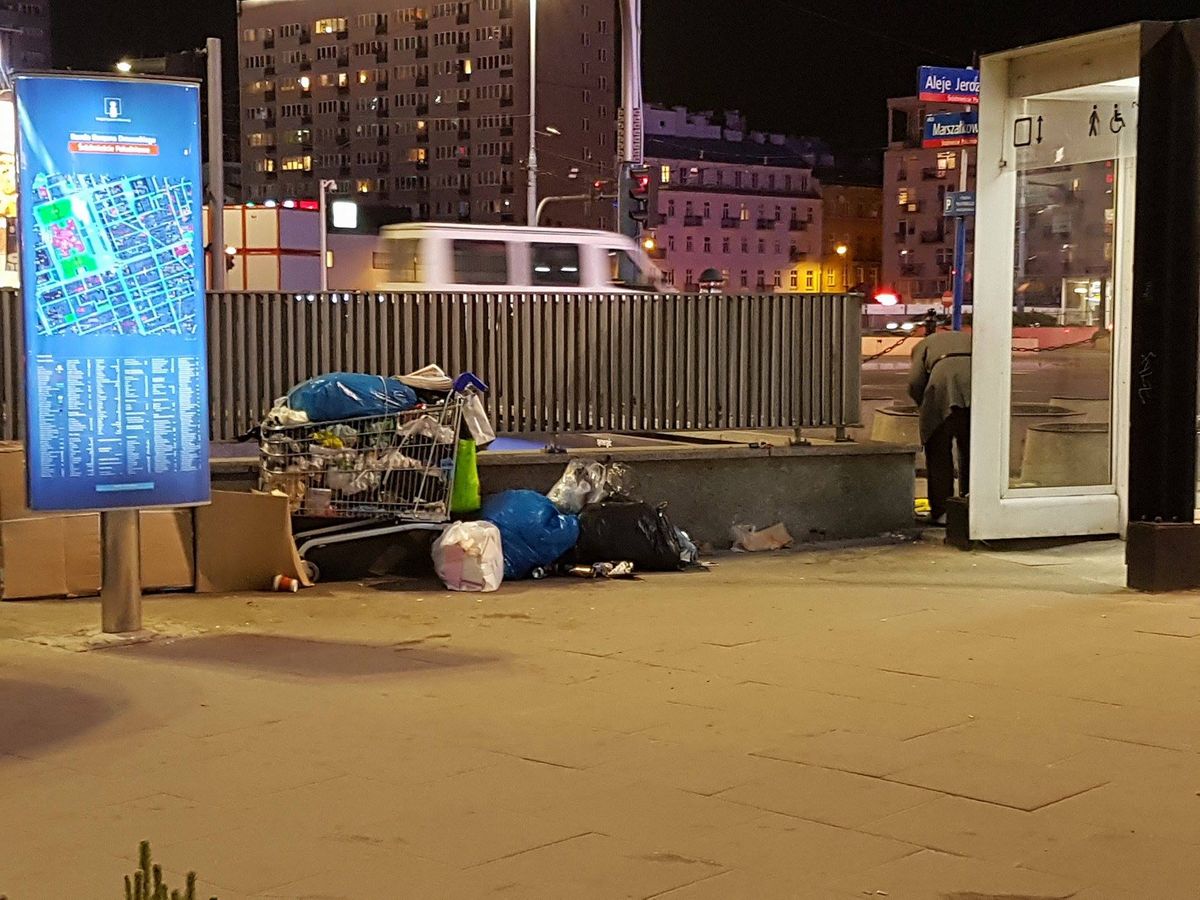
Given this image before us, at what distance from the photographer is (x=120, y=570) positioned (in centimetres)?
886

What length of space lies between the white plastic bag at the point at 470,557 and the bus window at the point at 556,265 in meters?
6.90

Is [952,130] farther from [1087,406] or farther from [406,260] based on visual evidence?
[406,260]

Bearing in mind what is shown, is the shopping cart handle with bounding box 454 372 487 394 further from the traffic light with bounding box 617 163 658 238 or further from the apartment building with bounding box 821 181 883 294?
the apartment building with bounding box 821 181 883 294

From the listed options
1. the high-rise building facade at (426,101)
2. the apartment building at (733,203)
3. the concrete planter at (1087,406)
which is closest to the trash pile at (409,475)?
the concrete planter at (1087,406)

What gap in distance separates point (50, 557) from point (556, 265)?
812cm

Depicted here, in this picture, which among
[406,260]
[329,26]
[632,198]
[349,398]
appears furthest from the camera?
[329,26]

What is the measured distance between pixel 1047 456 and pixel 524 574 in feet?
14.1

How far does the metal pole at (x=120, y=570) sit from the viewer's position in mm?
8859

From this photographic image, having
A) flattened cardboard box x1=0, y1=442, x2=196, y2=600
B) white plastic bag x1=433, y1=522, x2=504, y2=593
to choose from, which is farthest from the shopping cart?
flattened cardboard box x1=0, y1=442, x2=196, y2=600

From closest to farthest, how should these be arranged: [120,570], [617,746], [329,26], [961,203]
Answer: [617,746] → [120,570] → [961,203] → [329,26]

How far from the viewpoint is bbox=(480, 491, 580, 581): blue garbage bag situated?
10.8 meters

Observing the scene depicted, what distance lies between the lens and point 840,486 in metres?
12.6

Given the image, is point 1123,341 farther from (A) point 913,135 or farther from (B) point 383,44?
(B) point 383,44

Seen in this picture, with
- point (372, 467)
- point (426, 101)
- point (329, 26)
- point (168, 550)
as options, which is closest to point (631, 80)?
point (372, 467)
